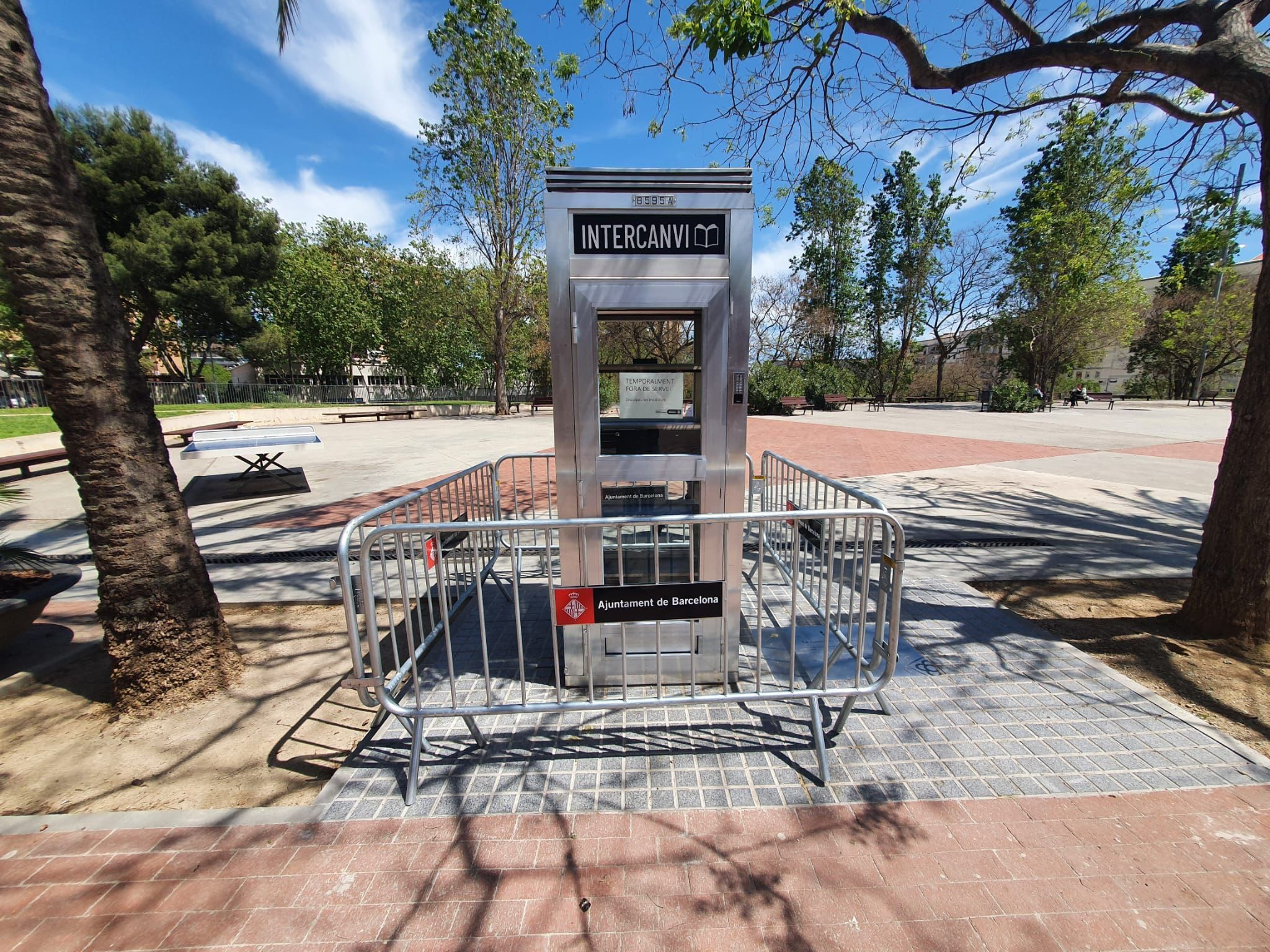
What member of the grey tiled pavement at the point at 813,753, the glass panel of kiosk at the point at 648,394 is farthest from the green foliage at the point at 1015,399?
the glass panel of kiosk at the point at 648,394

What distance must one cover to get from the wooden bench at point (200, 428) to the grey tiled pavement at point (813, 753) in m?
14.3

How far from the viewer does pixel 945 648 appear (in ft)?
11.8

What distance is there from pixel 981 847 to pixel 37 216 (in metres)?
5.48

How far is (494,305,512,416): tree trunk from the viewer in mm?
24922

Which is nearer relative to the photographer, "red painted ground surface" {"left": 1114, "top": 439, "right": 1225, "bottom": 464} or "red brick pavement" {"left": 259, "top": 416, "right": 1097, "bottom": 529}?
"red brick pavement" {"left": 259, "top": 416, "right": 1097, "bottom": 529}

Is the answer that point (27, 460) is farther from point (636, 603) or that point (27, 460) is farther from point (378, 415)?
point (378, 415)

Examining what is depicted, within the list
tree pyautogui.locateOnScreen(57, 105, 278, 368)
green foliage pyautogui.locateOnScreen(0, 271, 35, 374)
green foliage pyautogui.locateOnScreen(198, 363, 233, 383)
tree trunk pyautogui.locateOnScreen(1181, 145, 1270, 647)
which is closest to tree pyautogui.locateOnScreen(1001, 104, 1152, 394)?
tree trunk pyautogui.locateOnScreen(1181, 145, 1270, 647)

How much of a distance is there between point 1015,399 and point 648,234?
99.6ft

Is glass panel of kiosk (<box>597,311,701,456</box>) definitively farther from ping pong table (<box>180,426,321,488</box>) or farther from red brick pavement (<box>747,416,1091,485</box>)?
ping pong table (<box>180,426,321,488</box>)

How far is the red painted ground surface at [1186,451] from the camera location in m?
11.6

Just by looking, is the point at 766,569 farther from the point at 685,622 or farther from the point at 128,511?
the point at 128,511

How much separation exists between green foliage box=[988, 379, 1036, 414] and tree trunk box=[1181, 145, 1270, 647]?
27.0 metres

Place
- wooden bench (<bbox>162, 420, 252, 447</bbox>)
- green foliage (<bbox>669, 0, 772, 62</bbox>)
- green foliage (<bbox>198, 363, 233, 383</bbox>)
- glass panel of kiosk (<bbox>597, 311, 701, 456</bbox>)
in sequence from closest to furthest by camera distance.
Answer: glass panel of kiosk (<bbox>597, 311, 701, 456</bbox>)
green foliage (<bbox>669, 0, 772, 62</bbox>)
wooden bench (<bbox>162, 420, 252, 447</bbox>)
green foliage (<bbox>198, 363, 233, 383</bbox>)

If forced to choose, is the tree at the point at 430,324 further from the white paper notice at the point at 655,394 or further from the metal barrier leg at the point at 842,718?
the metal barrier leg at the point at 842,718
